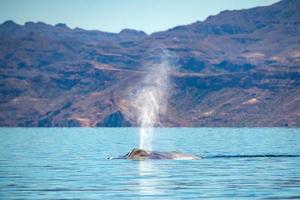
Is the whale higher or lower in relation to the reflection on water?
higher

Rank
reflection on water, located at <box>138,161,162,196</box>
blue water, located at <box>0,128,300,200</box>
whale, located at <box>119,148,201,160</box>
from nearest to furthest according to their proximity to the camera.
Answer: blue water, located at <box>0,128,300,200</box> < reflection on water, located at <box>138,161,162,196</box> < whale, located at <box>119,148,201,160</box>

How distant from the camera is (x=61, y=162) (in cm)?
8456

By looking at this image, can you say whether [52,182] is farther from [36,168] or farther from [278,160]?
[278,160]

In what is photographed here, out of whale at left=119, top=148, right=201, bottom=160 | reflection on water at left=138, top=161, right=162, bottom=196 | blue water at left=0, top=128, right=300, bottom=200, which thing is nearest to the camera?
blue water at left=0, top=128, right=300, bottom=200

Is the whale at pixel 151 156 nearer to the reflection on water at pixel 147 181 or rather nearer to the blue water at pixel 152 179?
the blue water at pixel 152 179

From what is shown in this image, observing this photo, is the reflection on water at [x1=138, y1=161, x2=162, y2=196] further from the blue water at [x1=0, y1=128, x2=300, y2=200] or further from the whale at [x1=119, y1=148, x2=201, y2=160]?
the whale at [x1=119, y1=148, x2=201, y2=160]

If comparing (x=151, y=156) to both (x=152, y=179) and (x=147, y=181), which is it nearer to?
(x=152, y=179)

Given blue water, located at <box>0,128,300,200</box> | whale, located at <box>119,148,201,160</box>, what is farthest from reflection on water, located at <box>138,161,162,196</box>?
whale, located at <box>119,148,201,160</box>

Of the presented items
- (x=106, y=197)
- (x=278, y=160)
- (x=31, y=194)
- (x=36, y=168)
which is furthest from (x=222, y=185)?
(x=278, y=160)

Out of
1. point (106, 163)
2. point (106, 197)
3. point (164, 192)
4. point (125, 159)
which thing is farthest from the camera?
point (125, 159)

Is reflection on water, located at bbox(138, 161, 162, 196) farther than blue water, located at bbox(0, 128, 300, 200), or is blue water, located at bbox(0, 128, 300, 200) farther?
reflection on water, located at bbox(138, 161, 162, 196)

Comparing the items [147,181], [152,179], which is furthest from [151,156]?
[147,181]

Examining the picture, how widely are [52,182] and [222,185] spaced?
13295 millimetres

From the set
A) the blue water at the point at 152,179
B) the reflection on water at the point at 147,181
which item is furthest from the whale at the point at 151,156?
the reflection on water at the point at 147,181
